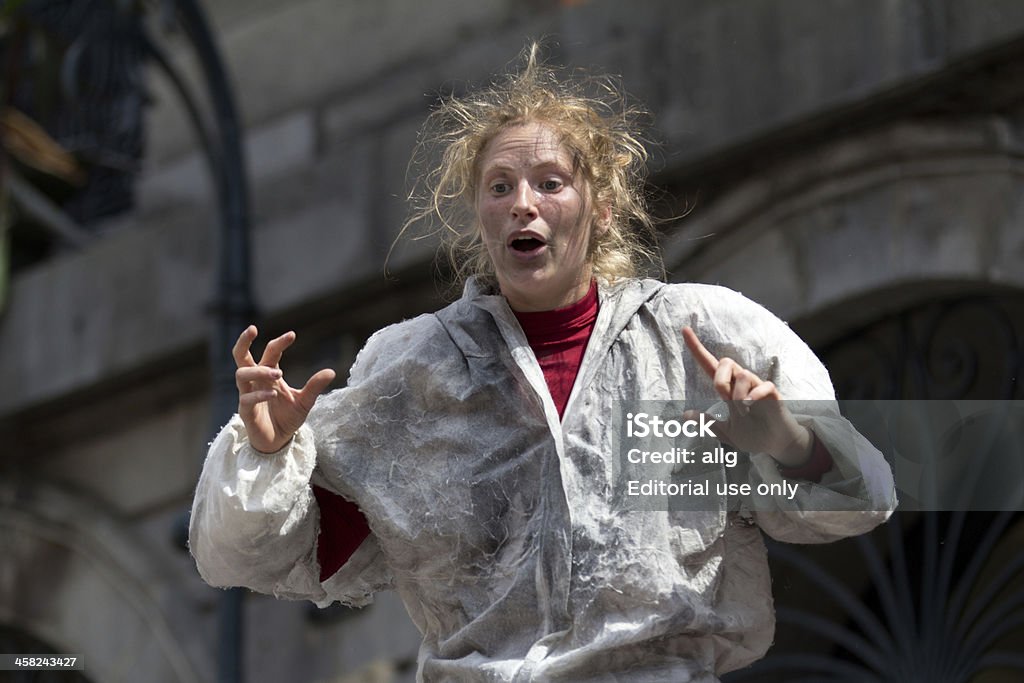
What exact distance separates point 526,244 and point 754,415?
598 millimetres

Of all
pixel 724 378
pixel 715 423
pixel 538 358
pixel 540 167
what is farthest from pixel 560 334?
pixel 724 378

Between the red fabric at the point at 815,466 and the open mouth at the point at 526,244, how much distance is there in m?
0.62

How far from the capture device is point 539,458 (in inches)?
143

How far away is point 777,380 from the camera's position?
141 inches

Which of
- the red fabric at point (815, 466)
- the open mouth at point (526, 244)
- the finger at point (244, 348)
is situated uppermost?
the open mouth at point (526, 244)

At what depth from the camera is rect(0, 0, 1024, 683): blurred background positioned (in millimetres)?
6668

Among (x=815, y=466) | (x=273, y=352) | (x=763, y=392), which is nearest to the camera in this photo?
(x=763, y=392)

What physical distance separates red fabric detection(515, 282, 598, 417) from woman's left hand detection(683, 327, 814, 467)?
13.3 inches

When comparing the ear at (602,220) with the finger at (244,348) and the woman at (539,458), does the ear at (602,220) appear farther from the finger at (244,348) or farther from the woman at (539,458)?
the finger at (244,348)

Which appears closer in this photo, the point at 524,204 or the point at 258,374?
the point at 258,374

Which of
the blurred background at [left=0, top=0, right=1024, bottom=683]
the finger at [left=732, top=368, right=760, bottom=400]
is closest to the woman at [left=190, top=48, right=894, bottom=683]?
the finger at [left=732, top=368, right=760, bottom=400]

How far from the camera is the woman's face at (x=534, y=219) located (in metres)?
3.71

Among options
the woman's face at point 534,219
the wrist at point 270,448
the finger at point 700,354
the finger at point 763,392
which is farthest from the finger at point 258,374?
the finger at point 763,392

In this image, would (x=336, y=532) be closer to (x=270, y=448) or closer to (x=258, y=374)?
(x=270, y=448)
